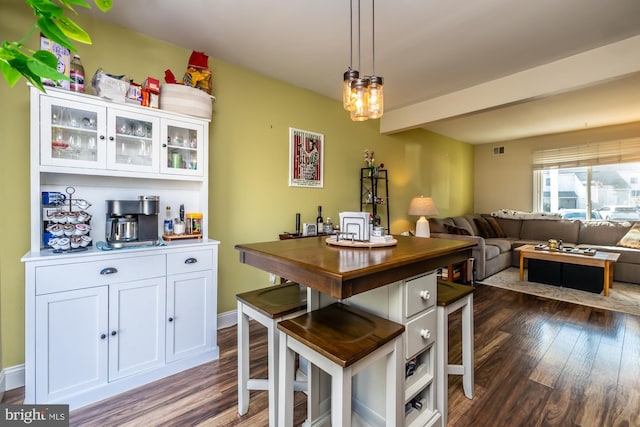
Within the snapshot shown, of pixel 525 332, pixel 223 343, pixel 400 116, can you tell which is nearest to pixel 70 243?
pixel 223 343

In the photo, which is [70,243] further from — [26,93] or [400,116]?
[400,116]

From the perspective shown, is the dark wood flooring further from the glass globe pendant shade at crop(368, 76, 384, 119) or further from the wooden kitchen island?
the glass globe pendant shade at crop(368, 76, 384, 119)

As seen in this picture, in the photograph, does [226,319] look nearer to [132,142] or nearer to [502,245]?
[132,142]

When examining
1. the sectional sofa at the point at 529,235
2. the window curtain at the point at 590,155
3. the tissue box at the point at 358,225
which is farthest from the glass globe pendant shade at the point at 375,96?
the window curtain at the point at 590,155

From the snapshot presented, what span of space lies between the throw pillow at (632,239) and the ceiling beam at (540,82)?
3161 mm

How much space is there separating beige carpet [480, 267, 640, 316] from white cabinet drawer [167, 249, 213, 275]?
3.80 metres

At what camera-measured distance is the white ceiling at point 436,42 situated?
6.42 ft

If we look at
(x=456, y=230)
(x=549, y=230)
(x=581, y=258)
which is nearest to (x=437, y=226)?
(x=456, y=230)

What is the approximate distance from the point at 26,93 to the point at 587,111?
6255 millimetres

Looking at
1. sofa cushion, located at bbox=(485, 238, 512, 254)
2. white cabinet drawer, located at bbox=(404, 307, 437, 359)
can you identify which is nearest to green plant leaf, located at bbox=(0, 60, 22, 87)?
white cabinet drawer, located at bbox=(404, 307, 437, 359)

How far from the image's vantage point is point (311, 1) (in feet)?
6.21

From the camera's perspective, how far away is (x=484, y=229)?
5523 millimetres

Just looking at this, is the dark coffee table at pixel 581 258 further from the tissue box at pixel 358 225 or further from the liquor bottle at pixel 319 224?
the tissue box at pixel 358 225

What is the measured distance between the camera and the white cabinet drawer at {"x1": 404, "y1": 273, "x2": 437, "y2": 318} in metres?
1.29
